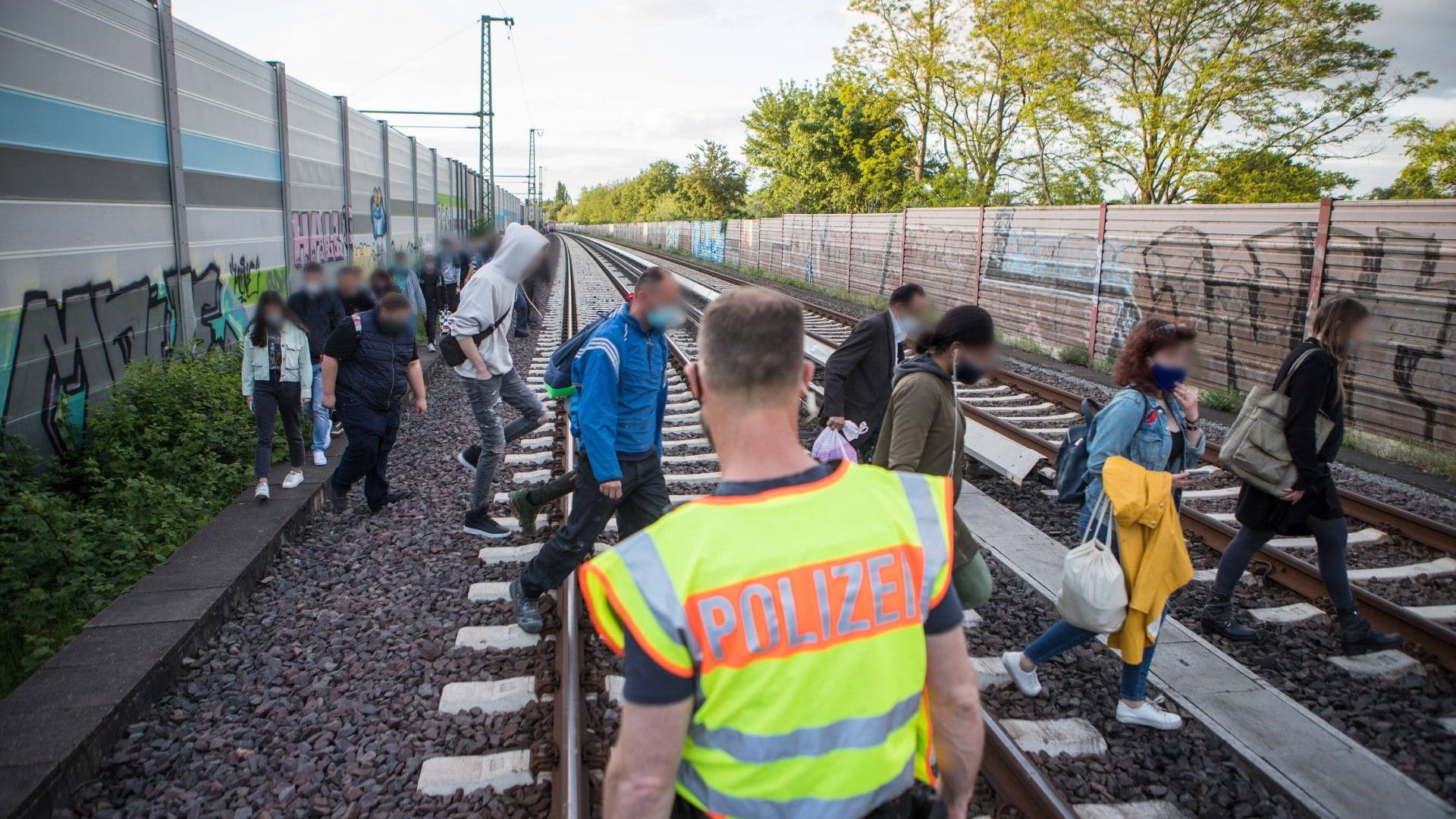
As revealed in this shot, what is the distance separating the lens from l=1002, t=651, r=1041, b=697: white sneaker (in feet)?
13.9

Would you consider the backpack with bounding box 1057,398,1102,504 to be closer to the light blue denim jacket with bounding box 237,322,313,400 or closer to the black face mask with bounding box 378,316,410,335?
the black face mask with bounding box 378,316,410,335

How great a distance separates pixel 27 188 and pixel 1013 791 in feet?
24.2

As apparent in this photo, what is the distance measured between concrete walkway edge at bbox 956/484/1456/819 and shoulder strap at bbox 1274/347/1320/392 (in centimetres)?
144

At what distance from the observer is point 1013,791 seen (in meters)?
3.41

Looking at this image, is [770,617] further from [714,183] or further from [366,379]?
[714,183]

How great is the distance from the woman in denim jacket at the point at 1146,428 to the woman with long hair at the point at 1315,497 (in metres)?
1.01

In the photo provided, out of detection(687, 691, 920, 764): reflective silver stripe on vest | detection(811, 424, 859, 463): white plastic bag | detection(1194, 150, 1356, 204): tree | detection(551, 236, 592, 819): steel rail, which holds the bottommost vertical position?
detection(551, 236, 592, 819): steel rail

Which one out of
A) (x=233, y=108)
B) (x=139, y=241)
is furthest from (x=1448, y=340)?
(x=233, y=108)

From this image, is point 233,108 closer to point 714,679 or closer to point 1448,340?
point 714,679

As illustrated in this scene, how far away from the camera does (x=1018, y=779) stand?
135 inches

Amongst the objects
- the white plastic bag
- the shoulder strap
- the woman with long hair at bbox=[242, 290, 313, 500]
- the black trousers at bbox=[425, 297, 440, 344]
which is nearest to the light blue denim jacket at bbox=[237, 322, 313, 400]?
the woman with long hair at bbox=[242, 290, 313, 500]

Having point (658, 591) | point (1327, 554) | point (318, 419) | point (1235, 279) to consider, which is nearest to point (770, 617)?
point (658, 591)

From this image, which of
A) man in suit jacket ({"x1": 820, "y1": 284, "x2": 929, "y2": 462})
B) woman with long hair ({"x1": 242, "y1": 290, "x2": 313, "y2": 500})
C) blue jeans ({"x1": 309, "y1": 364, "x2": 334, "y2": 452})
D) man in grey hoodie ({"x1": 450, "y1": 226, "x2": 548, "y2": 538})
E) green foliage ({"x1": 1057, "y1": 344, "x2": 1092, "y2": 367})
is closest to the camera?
man in suit jacket ({"x1": 820, "y1": 284, "x2": 929, "y2": 462})

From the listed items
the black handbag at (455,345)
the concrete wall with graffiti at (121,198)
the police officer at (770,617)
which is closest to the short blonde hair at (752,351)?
the police officer at (770,617)
